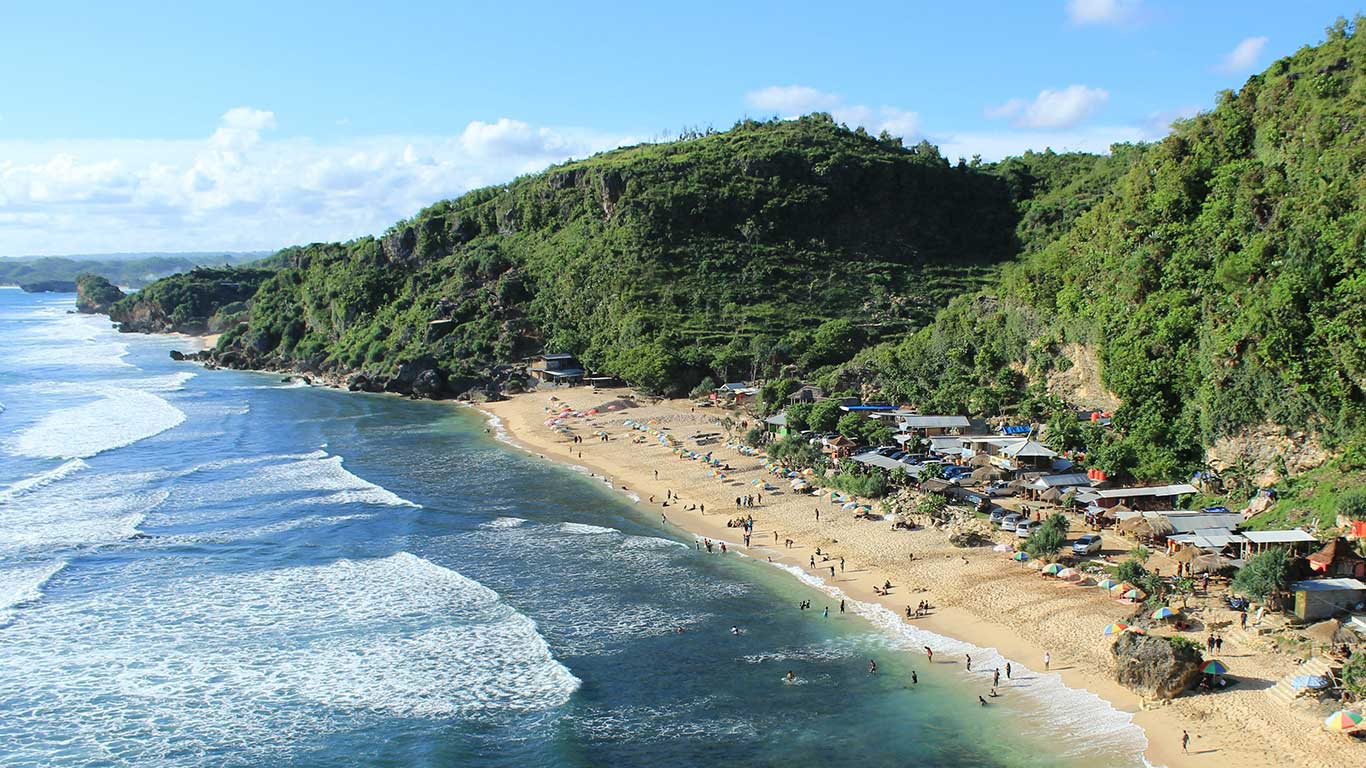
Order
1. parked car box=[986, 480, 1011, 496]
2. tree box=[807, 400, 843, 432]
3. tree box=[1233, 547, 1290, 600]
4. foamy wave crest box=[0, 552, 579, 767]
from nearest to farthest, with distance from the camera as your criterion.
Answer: foamy wave crest box=[0, 552, 579, 767]
tree box=[1233, 547, 1290, 600]
parked car box=[986, 480, 1011, 496]
tree box=[807, 400, 843, 432]

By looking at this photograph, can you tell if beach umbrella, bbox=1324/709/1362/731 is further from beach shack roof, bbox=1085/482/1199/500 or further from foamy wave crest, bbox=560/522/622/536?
foamy wave crest, bbox=560/522/622/536

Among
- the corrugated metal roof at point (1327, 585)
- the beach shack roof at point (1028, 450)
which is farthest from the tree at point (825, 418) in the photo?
the corrugated metal roof at point (1327, 585)

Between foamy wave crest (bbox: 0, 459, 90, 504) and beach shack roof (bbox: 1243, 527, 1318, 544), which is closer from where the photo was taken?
beach shack roof (bbox: 1243, 527, 1318, 544)

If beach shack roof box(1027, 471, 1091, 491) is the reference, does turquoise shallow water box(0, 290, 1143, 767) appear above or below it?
below

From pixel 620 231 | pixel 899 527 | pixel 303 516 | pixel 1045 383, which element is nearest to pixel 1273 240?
pixel 1045 383

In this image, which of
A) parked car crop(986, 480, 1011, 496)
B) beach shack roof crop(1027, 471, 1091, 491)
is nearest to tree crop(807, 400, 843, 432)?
parked car crop(986, 480, 1011, 496)

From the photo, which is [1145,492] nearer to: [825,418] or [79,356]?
[825,418]

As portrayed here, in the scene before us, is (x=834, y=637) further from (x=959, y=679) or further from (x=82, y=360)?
(x=82, y=360)
